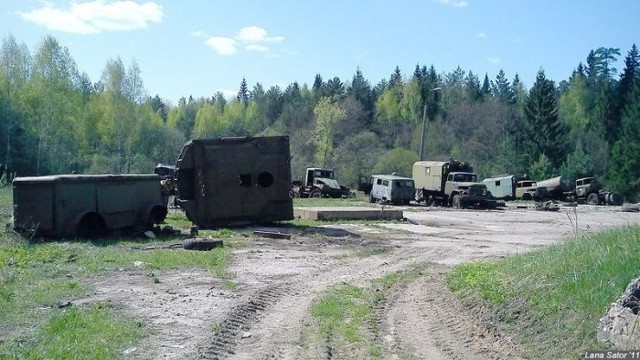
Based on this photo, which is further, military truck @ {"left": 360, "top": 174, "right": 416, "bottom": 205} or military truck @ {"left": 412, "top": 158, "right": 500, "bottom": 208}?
military truck @ {"left": 360, "top": 174, "right": 416, "bottom": 205}

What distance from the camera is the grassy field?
7.88m

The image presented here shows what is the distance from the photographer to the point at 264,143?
25109mm

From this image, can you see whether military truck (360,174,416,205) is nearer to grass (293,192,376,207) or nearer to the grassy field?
grass (293,192,376,207)

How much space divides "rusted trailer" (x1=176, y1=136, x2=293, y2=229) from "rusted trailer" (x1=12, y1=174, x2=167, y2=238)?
2056mm

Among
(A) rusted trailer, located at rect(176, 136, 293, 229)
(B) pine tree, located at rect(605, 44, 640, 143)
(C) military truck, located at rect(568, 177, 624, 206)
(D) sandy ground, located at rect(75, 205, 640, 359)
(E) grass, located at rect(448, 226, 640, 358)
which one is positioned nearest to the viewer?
(E) grass, located at rect(448, 226, 640, 358)

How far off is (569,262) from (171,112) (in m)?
124

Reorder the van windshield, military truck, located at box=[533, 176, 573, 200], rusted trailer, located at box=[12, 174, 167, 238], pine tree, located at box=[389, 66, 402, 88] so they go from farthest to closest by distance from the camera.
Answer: pine tree, located at box=[389, 66, 402, 88] → military truck, located at box=[533, 176, 573, 200] → the van windshield → rusted trailer, located at box=[12, 174, 167, 238]

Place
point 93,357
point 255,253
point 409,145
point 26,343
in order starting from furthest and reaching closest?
point 409,145 < point 255,253 < point 26,343 < point 93,357

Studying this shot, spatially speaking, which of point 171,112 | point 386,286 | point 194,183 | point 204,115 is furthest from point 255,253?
point 171,112

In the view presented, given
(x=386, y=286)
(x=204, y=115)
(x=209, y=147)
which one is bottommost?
(x=386, y=286)

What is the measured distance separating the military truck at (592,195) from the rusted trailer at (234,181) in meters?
35.3

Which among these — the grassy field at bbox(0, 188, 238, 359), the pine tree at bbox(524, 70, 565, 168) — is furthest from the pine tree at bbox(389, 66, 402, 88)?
the grassy field at bbox(0, 188, 238, 359)

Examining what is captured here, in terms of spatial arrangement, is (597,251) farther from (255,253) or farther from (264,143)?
(264,143)

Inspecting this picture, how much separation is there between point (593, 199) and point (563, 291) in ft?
157
